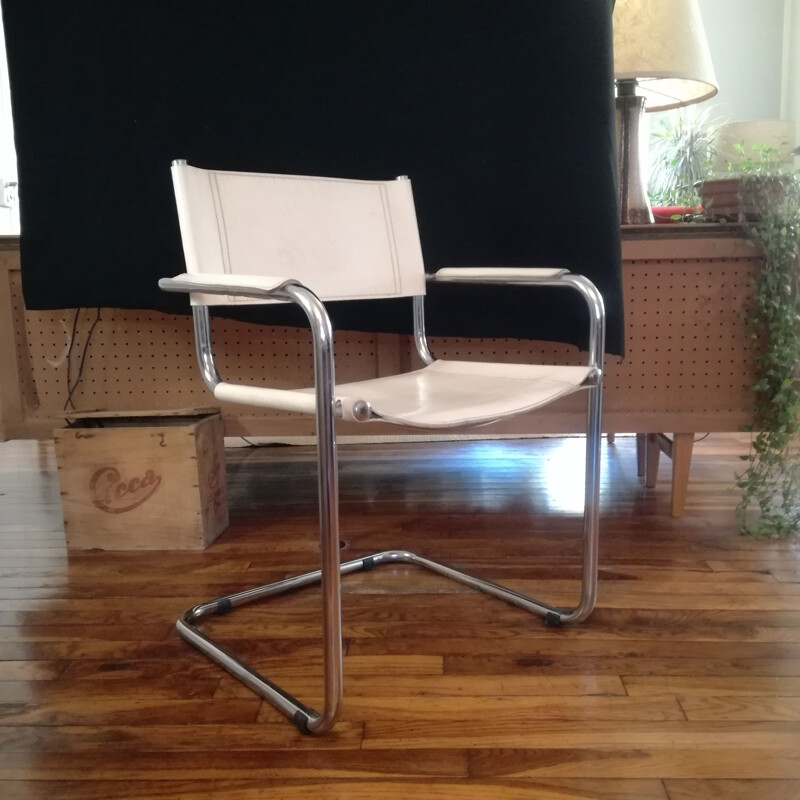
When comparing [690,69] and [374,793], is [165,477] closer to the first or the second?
[374,793]

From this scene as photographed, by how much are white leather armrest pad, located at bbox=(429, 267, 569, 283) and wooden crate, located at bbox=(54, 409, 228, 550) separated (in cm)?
70

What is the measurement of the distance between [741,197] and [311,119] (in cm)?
100

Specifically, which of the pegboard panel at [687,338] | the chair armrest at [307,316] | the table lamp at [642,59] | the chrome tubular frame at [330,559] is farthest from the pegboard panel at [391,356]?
the chair armrest at [307,316]

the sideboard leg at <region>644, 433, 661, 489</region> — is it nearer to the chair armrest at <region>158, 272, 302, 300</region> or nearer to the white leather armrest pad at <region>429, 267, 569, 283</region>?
the white leather armrest pad at <region>429, 267, 569, 283</region>

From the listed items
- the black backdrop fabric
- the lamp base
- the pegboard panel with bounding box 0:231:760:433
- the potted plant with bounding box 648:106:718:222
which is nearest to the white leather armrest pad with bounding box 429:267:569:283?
the black backdrop fabric

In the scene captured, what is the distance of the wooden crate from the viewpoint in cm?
160

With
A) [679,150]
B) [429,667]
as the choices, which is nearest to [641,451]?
[429,667]

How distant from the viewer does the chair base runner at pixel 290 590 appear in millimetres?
1009

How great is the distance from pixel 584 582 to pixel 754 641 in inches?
11.5

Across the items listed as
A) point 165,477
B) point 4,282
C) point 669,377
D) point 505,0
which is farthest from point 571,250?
point 4,282

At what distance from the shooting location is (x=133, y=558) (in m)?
1.60

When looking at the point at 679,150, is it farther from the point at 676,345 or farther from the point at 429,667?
the point at 429,667

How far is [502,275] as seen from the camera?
1.21 metres

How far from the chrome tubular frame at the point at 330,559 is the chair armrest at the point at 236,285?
1 centimetres
